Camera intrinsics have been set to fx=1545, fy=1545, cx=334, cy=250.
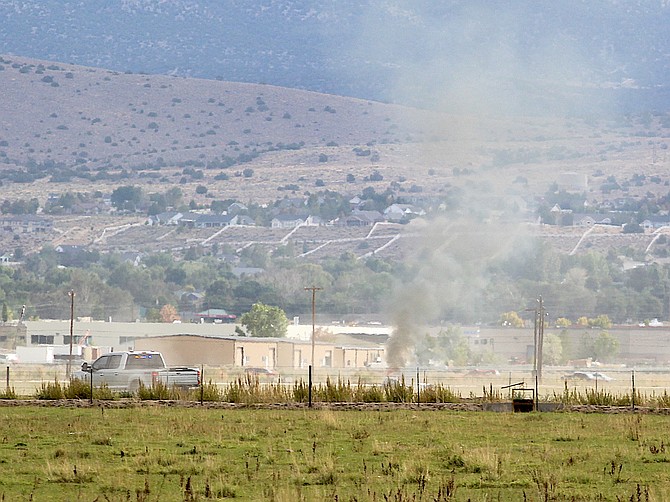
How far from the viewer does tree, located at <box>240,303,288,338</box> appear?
10088 cm

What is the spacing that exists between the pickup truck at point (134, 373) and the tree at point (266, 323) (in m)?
65.8

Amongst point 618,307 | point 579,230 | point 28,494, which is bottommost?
point 28,494

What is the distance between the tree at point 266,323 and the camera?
100875 mm

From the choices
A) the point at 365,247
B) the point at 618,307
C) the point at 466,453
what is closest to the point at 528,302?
the point at 618,307

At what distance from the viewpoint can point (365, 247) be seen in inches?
7175

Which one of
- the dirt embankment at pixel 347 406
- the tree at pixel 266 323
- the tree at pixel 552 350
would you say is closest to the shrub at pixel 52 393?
the dirt embankment at pixel 347 406

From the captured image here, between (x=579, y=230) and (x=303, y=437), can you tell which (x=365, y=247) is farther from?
(x=303, y=437)

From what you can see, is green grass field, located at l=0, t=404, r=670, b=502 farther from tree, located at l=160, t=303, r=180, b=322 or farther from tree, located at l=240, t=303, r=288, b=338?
tree, located at l=160, t=303, r=180, b=322

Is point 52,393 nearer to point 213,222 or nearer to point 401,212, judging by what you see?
point 213,222

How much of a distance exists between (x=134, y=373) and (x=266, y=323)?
67970 mm

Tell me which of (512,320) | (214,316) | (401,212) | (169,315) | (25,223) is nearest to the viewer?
(512,320)

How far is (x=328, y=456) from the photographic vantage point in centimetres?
1705

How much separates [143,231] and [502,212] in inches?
1783

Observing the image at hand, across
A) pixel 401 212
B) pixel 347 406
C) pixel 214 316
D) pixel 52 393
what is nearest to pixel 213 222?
Result: pixel 401 212
